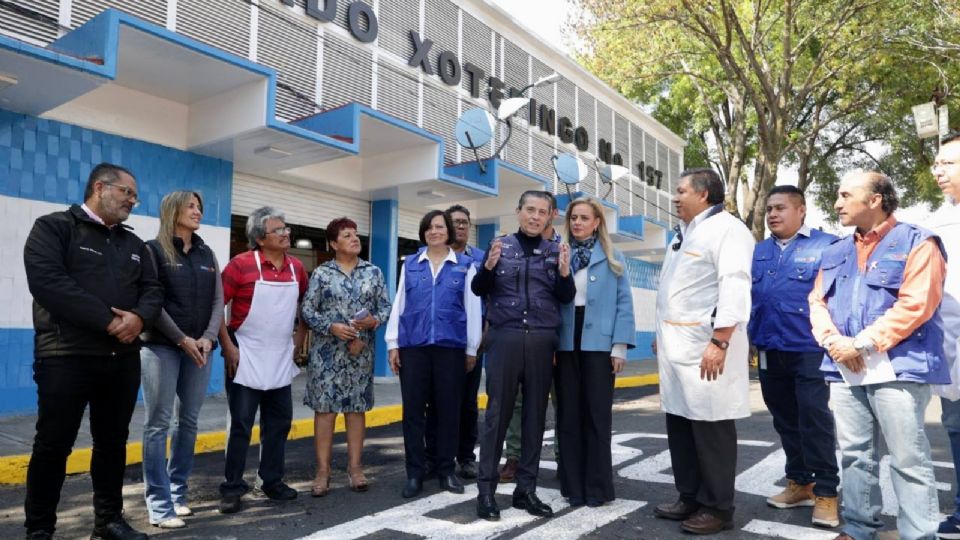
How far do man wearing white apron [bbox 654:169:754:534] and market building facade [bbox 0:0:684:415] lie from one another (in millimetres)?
5614

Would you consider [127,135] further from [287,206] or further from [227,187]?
[287,206]

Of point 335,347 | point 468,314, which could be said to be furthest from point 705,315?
point 335,347

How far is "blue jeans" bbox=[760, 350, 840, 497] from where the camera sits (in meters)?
4.13

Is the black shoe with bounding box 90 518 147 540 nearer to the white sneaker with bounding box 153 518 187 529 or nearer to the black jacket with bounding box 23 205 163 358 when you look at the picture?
the white sneaker with bounding box 153 518 187 529

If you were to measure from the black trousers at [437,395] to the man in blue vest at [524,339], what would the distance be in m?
0.62

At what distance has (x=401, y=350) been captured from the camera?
486 centimetres

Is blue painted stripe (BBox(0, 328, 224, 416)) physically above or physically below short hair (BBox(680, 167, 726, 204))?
below

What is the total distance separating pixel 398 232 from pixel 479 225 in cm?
266

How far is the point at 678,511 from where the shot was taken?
13.4ft

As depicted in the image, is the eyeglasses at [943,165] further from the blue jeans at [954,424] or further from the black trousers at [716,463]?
the black trousers at [716,463]

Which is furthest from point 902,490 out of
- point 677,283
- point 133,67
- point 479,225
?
point 479,225

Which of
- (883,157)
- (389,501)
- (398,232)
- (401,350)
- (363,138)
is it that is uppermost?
(883,157)

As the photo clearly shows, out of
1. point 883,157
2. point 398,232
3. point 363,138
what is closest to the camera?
point 363,138

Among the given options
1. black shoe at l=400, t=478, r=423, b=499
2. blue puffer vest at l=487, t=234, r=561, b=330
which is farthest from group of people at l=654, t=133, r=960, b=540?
black shoe at l=400, t=478, r=423, b=499
